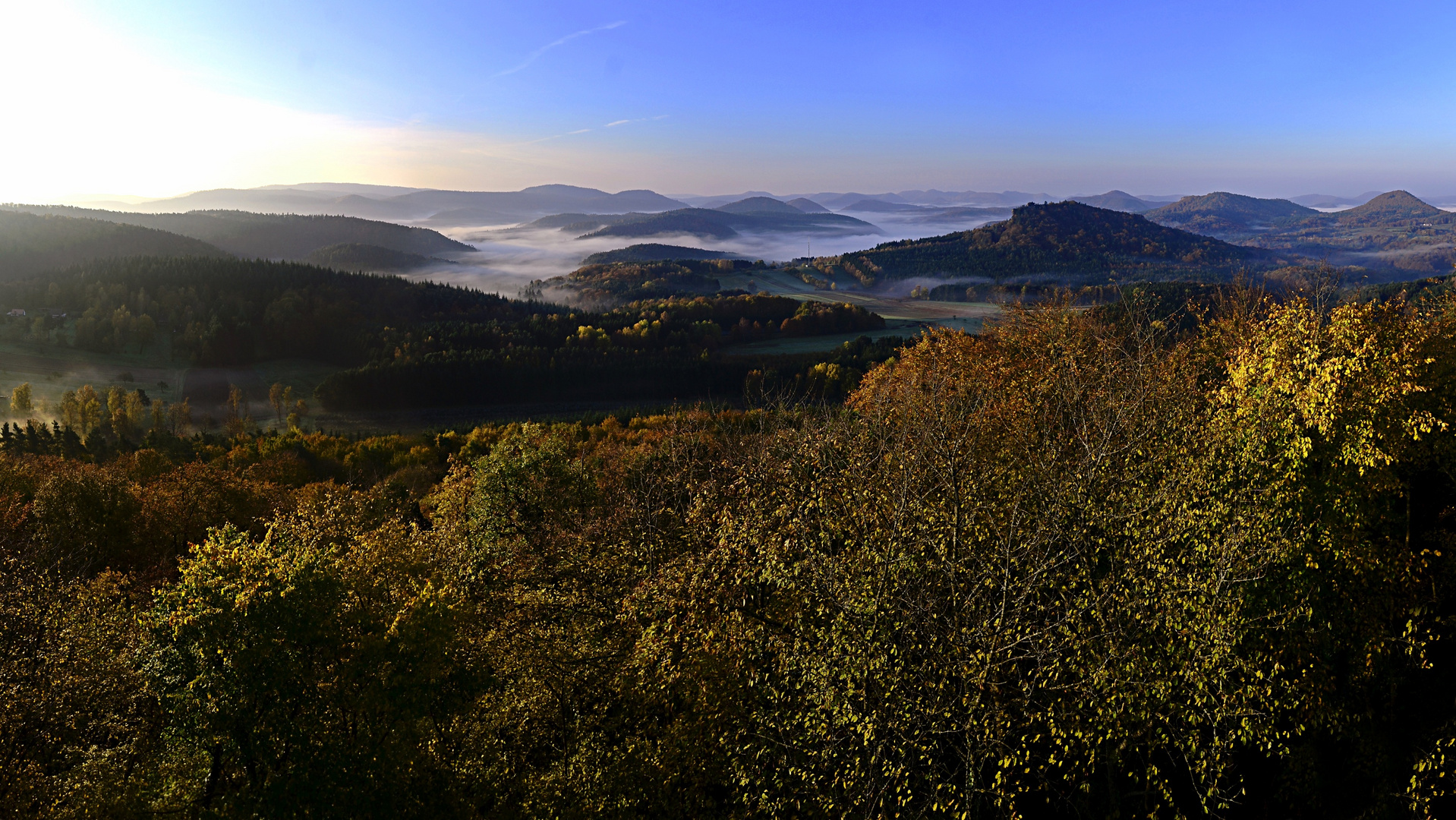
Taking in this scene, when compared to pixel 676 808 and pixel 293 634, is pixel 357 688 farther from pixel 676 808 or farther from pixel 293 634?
pixel 676 808

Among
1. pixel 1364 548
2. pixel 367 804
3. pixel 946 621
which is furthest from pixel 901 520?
pixel 367 804

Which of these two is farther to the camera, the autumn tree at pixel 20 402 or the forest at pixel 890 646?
the autumn tree at pixel 20 402

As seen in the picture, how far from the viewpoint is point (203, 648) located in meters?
18.1

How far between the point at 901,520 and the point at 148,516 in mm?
54945

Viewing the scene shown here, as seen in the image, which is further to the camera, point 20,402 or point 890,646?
point 20,402

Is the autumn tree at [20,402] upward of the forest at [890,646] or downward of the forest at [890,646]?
downward

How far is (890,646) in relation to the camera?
1596 centimetres

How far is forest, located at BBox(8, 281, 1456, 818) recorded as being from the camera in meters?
16.6

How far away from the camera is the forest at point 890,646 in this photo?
54.4 feet

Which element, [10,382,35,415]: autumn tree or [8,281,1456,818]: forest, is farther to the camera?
[10,382,35,415]: autumn tree

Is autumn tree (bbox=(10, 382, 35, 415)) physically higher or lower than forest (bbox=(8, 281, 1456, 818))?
lower

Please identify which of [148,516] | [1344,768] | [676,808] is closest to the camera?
[676,808]

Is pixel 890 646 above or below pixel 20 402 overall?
above

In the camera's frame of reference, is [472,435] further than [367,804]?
Yes
